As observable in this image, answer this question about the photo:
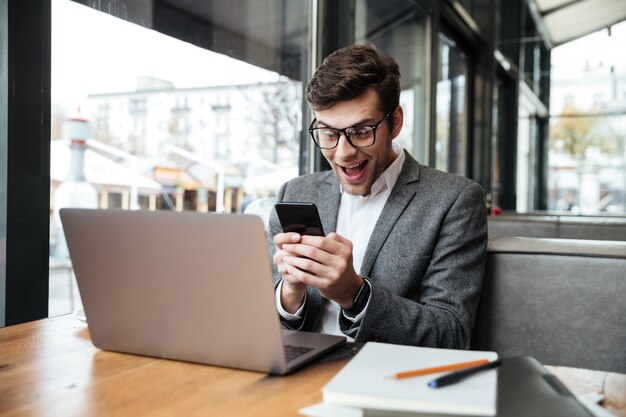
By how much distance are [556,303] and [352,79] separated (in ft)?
2.37

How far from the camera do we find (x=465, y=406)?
0.64 m

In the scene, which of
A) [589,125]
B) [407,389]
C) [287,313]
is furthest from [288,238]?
[589,125]

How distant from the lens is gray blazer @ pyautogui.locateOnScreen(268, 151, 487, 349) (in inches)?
52.3

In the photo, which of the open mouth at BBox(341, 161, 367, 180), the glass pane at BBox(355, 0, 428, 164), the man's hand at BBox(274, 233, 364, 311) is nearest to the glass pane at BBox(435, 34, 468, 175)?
the glass pane at BBox(355, 0, 428, 164)

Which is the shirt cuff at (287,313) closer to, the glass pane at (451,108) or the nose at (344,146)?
the nose at (344,146)

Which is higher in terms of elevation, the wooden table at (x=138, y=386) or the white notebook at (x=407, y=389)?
the white notebook at (x=407, y=389)

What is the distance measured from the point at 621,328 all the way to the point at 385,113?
742 mm

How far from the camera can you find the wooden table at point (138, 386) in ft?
2.46

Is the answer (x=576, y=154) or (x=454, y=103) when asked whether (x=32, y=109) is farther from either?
(x=576, y=154)

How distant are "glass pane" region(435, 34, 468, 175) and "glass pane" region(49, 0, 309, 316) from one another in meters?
2.59

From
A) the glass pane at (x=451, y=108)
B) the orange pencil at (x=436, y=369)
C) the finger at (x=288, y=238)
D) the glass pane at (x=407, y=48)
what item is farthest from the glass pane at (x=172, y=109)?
the glass pane at (x=451, y=108)

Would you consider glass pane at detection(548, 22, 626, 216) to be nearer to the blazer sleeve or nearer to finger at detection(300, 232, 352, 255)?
the blazer sleeve

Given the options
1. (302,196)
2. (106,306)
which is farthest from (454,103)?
(106,306)

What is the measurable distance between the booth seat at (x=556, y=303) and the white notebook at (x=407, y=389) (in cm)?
74
